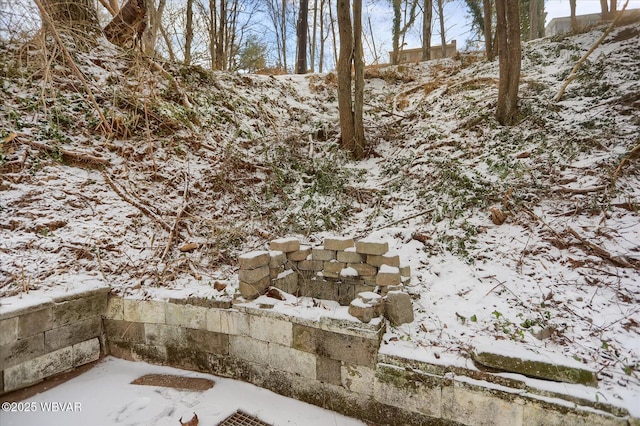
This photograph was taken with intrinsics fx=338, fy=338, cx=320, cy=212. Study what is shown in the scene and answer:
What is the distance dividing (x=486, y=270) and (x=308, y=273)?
84.6 inches

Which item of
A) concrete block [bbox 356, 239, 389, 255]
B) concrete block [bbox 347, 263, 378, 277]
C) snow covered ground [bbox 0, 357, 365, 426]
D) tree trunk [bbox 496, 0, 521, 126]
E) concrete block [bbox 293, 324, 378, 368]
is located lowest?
snow covered ground [bbox 0, 357, 365, 426]

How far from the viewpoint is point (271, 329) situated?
3395 millimetres

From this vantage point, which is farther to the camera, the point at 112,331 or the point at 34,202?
the point at 34,202

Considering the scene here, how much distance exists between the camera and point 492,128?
6500 mm

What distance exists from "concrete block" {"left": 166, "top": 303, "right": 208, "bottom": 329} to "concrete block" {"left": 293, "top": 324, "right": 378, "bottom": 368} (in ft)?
3.61

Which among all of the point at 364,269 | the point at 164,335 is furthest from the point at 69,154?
the point at 364,269

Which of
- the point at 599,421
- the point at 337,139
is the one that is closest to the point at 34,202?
the point at 337,139

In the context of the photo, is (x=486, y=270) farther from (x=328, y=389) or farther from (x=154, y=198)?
(x=154, y=198)

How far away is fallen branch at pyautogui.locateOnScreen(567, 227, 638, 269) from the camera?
3.57 metres

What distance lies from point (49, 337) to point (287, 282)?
8.13 ft

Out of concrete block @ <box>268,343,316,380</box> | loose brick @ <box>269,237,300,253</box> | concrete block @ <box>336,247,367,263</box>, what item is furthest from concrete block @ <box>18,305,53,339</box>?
concrete block @ <box>336,247,367,263</box>

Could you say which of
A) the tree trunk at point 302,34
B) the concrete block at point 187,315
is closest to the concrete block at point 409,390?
the concrete block at point 187,315

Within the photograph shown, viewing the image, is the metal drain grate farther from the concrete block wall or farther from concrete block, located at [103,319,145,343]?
the concrete block wall

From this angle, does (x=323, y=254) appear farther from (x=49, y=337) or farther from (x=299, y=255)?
(x=49, y=337)
